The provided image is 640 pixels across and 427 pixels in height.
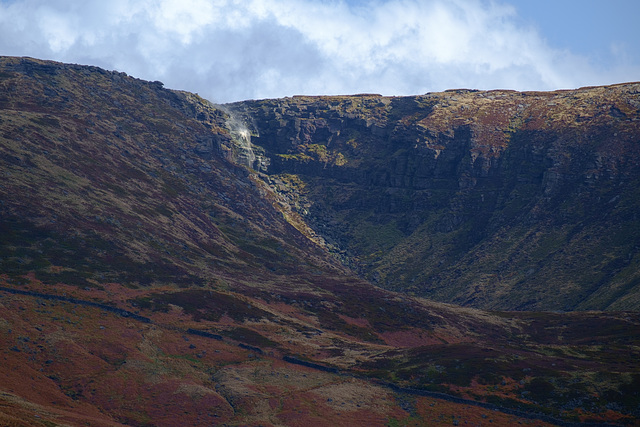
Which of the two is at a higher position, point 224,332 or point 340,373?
point 224,332

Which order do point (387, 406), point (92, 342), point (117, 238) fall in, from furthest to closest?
1. point (117, 238)
2. point (92, 342)
3. point (387, 406)

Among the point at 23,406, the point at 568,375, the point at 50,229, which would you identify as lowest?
the point at 23,406

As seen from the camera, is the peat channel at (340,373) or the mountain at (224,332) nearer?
the mountain at (224,332)

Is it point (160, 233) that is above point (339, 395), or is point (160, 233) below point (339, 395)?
above

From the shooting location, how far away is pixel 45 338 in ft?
275

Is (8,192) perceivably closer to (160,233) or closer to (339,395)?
(160,233)

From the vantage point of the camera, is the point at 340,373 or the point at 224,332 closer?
the point at 340,373

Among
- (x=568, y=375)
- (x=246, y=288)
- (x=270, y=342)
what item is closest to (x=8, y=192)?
(x=246, y=288)

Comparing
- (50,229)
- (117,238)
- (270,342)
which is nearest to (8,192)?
(50,229)

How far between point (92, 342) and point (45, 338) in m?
7.61

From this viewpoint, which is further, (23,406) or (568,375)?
(568,375)

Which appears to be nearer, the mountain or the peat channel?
the mountain

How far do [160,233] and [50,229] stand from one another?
38.7 meters

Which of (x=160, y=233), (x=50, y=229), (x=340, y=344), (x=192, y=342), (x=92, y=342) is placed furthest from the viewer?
(x=160, y=233)
